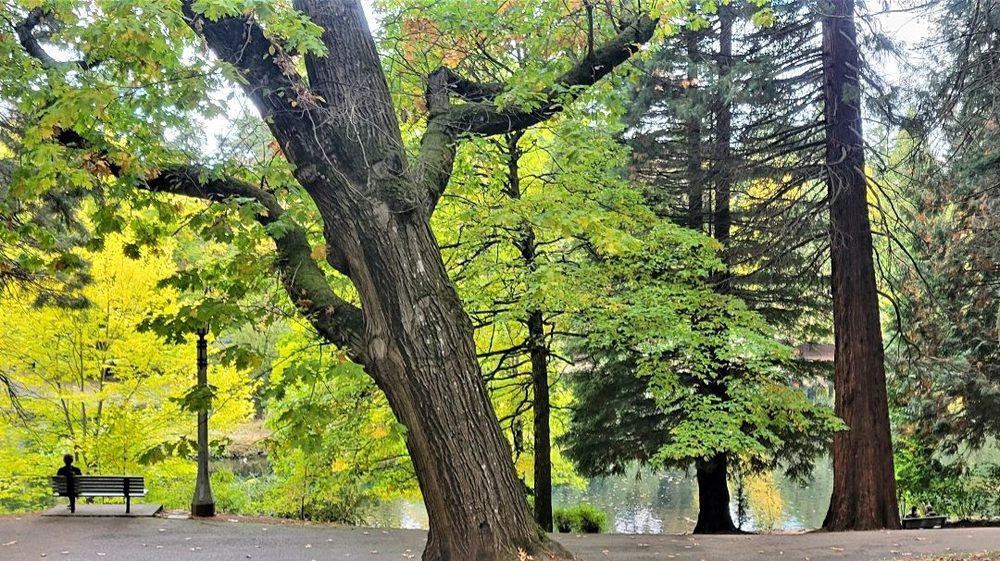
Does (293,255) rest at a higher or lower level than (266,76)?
lower

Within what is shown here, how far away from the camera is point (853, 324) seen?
9.77m

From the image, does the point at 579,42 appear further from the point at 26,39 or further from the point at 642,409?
the point at 642,409

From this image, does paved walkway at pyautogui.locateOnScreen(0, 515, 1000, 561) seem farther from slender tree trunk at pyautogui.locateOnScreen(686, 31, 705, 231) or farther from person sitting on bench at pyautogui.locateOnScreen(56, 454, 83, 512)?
slender tree trunk at pyautogui.locateOnScreen(686, 31, 705, 231)

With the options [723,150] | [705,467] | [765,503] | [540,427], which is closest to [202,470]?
[540,427]

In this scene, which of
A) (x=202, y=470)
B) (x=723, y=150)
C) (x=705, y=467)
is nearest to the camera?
(x=202, y=470)

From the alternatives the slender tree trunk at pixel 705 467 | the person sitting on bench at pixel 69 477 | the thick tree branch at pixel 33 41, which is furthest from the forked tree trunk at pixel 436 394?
the person sitting on bench at pixel 69 477

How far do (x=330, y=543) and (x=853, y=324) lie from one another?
7580 millimetres

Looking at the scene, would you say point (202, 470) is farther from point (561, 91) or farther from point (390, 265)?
point (561, 91)

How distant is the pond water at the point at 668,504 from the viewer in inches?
703

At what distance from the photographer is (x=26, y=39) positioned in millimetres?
4594

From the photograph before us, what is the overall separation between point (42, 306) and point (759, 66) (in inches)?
472

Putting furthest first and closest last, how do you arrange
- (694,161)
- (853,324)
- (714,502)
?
(714,502)
(694,161)
(853,324)

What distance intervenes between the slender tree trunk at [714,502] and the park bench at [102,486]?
887cm

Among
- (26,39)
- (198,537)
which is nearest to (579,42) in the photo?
(26,39)
